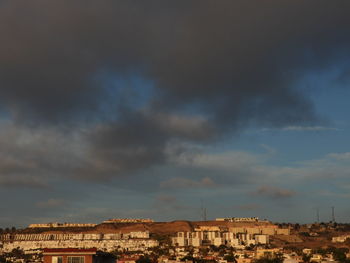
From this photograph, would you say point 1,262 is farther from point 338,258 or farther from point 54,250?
point 54,250

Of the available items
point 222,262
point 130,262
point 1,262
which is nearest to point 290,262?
point 130,262

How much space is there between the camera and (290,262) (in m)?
142

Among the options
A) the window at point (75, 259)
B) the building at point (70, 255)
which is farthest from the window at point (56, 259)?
the window at point (75, 259)

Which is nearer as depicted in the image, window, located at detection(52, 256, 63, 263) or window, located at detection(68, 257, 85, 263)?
window, located at detection(68, 257, 85, 263)

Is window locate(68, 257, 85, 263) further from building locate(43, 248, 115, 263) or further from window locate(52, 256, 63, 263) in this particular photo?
window locate(52, 256, 63, 263)

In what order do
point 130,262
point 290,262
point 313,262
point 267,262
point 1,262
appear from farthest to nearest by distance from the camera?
point 1,262 → point 313,262 → point 267,262 → point 290,262 → point 130,262

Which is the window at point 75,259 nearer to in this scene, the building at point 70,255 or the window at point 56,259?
the building at point 70,255

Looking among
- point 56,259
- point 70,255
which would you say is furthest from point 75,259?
point 56,259

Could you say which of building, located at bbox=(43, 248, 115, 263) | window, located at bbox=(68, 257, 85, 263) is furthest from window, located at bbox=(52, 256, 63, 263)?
window, located at bbox=(68, 257, 85, 263)

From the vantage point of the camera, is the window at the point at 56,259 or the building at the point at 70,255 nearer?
the building at the point at 70,255

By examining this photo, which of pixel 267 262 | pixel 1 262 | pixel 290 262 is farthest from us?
pixel 1 262

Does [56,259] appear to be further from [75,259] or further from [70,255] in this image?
[75,259]

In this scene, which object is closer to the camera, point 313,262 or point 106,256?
point 106,256

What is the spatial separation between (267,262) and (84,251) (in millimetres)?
97054
